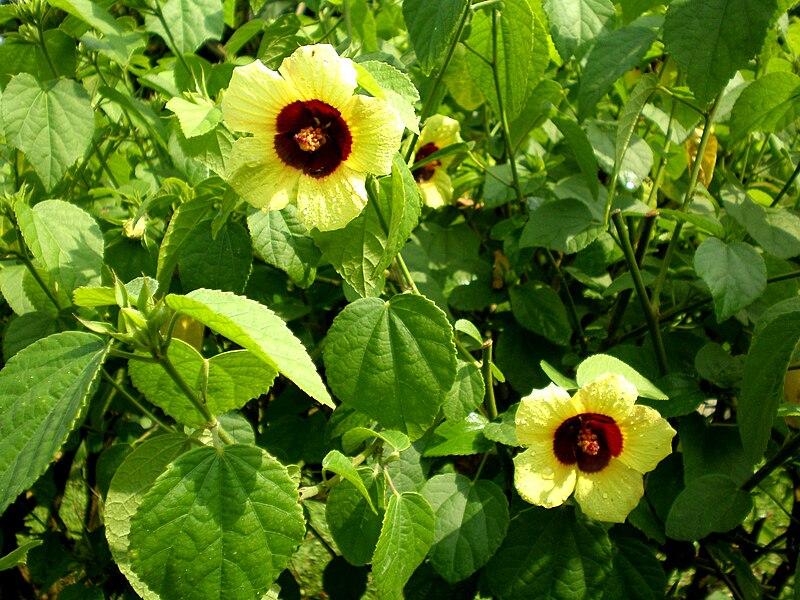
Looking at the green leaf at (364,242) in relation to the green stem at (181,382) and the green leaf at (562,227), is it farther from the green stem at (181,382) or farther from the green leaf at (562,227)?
the green leaf at (562,227)

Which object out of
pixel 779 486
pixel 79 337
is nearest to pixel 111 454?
pixel 79 337

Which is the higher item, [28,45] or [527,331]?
[28,45]

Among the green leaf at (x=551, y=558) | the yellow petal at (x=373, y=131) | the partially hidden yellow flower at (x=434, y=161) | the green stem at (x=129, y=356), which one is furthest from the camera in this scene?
the partially hidden yellow flower at (x=434, y=161)

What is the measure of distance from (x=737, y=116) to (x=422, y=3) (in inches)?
25.7

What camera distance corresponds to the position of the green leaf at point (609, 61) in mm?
1274

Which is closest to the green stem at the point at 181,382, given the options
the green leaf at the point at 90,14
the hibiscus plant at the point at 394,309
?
the hibiscus plant at the point at 394,309

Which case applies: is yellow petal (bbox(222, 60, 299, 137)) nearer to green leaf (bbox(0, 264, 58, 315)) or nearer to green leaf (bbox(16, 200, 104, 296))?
green leaf (bbox(16, 200, 104, 296))

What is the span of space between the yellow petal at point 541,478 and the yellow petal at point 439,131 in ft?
2.32

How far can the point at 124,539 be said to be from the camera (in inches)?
41.1

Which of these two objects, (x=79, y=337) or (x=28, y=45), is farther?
(x=28, y=45)

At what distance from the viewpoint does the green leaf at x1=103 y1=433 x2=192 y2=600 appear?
39.7 inches

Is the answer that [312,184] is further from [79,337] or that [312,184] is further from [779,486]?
[779,486]

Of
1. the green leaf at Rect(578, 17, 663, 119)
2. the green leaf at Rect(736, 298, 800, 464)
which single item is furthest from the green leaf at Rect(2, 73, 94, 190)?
the green leaf at Rect(736, 298, 800, 464)

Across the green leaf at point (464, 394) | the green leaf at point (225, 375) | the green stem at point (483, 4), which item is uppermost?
the green stem at point (483, 4)
